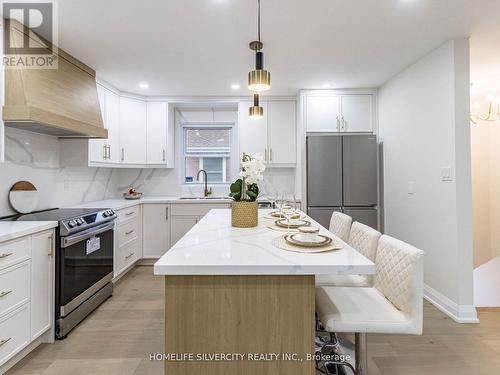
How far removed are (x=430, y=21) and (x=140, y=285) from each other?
3831 mm

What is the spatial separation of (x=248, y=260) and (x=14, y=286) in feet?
5.35

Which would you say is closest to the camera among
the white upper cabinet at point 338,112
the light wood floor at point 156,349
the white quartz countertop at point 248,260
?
the white quartz countertop at point 248,260

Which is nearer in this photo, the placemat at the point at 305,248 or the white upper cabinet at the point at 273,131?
the placemat at the point at 305,248

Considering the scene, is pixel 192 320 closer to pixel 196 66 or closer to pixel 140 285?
pixel 140 285

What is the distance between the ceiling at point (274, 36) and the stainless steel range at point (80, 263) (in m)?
1.59

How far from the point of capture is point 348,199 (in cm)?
359

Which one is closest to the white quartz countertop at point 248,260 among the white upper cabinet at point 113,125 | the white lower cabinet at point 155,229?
the white lower cabinet at point 155,229

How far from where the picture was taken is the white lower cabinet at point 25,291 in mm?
1695

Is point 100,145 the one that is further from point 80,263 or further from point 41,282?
point 41,282

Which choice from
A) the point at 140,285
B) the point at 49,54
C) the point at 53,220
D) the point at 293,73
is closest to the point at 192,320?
the point at 53,220

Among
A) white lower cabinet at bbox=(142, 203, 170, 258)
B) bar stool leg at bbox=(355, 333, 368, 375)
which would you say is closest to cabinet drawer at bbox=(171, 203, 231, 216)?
white lower cabinet at bbox=(142, 203, 170, 258)

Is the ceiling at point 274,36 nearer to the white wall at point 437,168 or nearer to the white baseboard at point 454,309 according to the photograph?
the white wall at point 437,168

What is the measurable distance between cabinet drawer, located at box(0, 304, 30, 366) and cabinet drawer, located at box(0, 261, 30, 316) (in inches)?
2.1

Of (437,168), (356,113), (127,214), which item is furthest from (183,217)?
(437,168)
